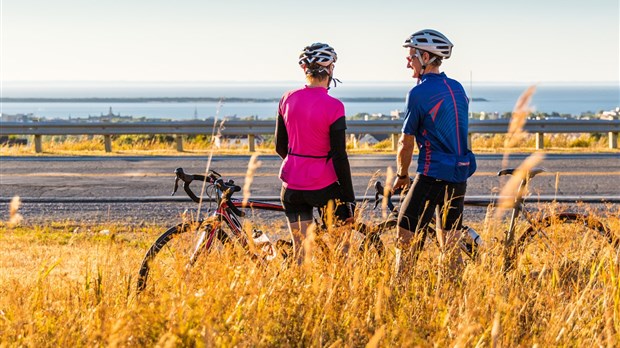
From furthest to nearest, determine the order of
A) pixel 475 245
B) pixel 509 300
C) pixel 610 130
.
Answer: pixel 610 130, pixel 475 245, pixel 509 300

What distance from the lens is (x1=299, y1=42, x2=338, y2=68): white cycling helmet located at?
235 inches

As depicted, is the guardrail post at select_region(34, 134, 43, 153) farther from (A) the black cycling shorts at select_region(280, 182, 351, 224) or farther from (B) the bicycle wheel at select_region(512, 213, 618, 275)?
(B) the bicycle wheel at select_region(512, 213, 618, 275)

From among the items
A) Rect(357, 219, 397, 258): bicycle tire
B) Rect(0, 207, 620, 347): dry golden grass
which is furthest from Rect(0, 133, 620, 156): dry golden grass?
Rect(0, 207, 620, 347): dry golden grass

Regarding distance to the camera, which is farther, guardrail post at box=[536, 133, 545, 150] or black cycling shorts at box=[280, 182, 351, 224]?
guardrail post at box=[536, 133, 545, 150]

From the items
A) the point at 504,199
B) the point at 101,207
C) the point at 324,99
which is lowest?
the point at 101,207

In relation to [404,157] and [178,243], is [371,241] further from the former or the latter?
[178,243]

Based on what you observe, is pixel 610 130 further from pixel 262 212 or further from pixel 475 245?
pixel 475 245

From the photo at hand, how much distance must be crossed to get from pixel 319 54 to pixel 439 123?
0.89 m

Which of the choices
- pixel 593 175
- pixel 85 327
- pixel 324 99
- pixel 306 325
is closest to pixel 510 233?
pixel 324 99

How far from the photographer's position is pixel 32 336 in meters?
4.41

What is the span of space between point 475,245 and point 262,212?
533 cm

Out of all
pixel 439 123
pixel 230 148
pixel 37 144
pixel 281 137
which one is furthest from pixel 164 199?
pixel 37 144

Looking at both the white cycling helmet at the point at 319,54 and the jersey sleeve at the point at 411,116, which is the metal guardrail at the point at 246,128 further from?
the white cycling helmet at the point at 319,54

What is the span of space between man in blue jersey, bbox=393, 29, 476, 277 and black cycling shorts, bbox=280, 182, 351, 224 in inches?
15.7
